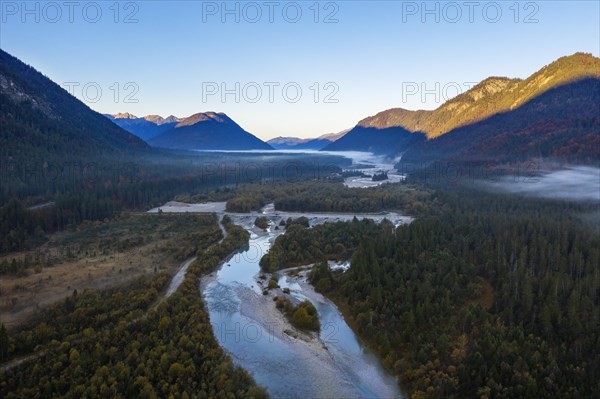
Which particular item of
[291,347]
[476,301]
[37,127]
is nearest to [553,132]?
[476,301]

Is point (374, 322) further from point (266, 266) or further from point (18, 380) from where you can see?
point (18, 380)

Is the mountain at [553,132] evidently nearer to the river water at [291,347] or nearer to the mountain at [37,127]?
the river water at [291,347]

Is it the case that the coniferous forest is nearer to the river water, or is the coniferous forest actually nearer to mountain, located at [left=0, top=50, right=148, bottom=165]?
the river water

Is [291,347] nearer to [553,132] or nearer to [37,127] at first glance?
[37,127]

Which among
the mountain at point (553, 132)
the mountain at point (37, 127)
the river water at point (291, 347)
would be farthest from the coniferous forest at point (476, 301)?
the mountain at point (37, 127)

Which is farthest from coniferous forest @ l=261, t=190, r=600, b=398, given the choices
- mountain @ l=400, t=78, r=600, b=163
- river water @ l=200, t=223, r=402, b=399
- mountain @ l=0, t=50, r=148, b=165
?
mountain @ l=0, t=50, r=148, b=165

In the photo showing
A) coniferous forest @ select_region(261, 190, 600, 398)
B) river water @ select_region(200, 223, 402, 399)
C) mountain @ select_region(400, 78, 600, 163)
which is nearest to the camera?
coniferous forest @ select_region(261, 190, 600, 398)
